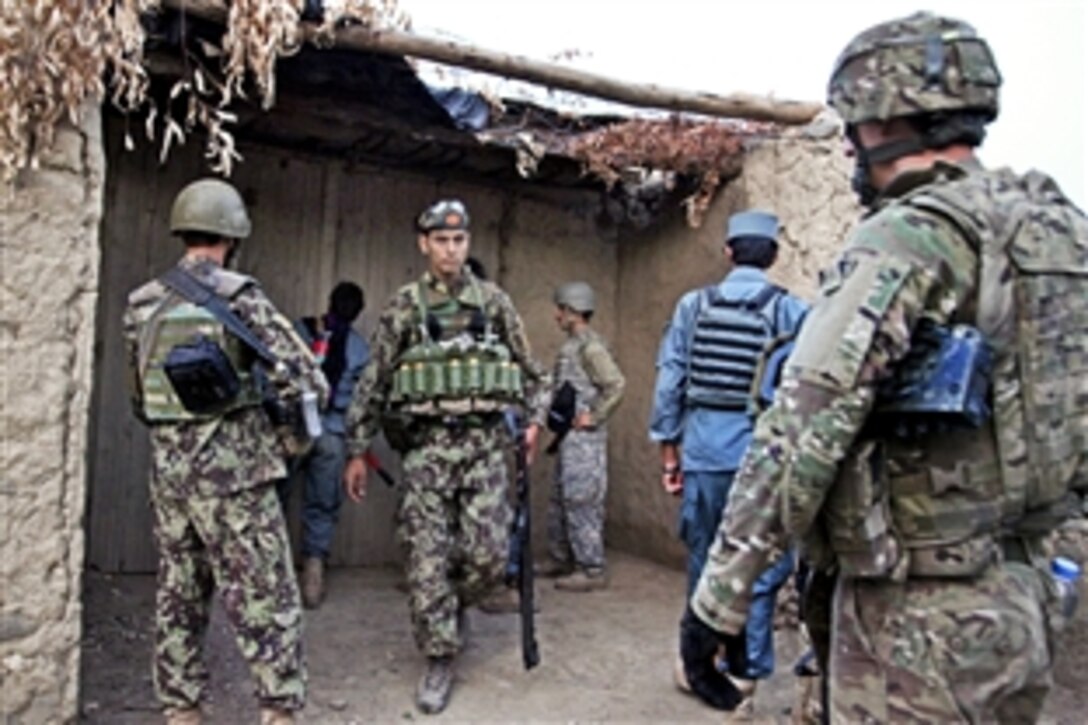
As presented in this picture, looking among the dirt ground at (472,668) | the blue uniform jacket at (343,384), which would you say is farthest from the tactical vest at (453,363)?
the blue uniform jacket at (343,384)

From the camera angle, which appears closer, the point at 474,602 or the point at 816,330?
the point at 816,330

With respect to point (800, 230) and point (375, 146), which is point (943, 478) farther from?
point (375, 146)

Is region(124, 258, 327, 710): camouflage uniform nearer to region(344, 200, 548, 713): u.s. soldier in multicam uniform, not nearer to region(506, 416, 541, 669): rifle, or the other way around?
region(344, 200, 548, 713): u.s. soldier in multicam uniform

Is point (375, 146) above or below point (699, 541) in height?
above

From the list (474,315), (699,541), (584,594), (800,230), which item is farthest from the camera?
(584,594)

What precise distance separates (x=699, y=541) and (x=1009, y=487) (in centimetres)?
228

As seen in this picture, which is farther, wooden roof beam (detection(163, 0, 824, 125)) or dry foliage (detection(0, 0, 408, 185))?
wooden roof beam (detection(163, 0, 824, 125))

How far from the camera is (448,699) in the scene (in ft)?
14.5

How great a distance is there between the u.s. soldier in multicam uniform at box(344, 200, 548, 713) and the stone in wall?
3.91ft

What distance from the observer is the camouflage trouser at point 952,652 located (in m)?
1.96

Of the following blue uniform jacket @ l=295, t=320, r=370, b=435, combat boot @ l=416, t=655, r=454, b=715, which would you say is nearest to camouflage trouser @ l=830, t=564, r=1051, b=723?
combat boot @ l=416, t=655, r=454, b=715

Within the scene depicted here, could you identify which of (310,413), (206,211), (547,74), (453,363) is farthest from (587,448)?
(206,211)

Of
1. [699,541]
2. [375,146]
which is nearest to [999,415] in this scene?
[699,541]

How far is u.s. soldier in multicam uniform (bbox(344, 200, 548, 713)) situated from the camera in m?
4.36
